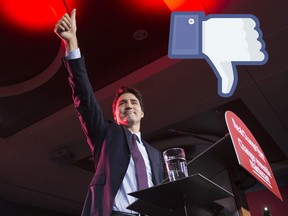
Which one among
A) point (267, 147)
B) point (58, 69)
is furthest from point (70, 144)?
point (267, 147)

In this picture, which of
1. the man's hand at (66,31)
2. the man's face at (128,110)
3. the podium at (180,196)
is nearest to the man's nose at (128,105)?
the man's face at (128,110)

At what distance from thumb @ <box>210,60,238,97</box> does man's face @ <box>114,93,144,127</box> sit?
791mm

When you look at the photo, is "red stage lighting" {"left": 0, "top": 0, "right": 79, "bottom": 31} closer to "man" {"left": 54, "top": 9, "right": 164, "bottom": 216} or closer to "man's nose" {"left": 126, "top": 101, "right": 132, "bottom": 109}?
"man's nose" {"left": 126, "top": 101, "right": 132, "bottom": 109}

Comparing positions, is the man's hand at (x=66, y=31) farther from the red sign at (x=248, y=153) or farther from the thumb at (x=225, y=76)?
the thumb at (x=225, y=76)

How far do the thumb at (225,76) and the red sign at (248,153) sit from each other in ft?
3.89

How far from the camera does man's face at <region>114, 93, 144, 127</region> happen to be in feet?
5.49

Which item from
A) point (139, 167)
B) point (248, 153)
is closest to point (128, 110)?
point (139, 167)

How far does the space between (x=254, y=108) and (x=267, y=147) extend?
4.10 ft

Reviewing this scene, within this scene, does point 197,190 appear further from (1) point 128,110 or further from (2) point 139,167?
(1) point 128,110

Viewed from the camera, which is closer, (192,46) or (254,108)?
(192,46)

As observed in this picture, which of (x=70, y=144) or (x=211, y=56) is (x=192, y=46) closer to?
(x=211, y=56)

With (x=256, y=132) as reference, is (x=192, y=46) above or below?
below

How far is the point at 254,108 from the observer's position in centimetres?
420

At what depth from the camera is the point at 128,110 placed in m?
1.71
